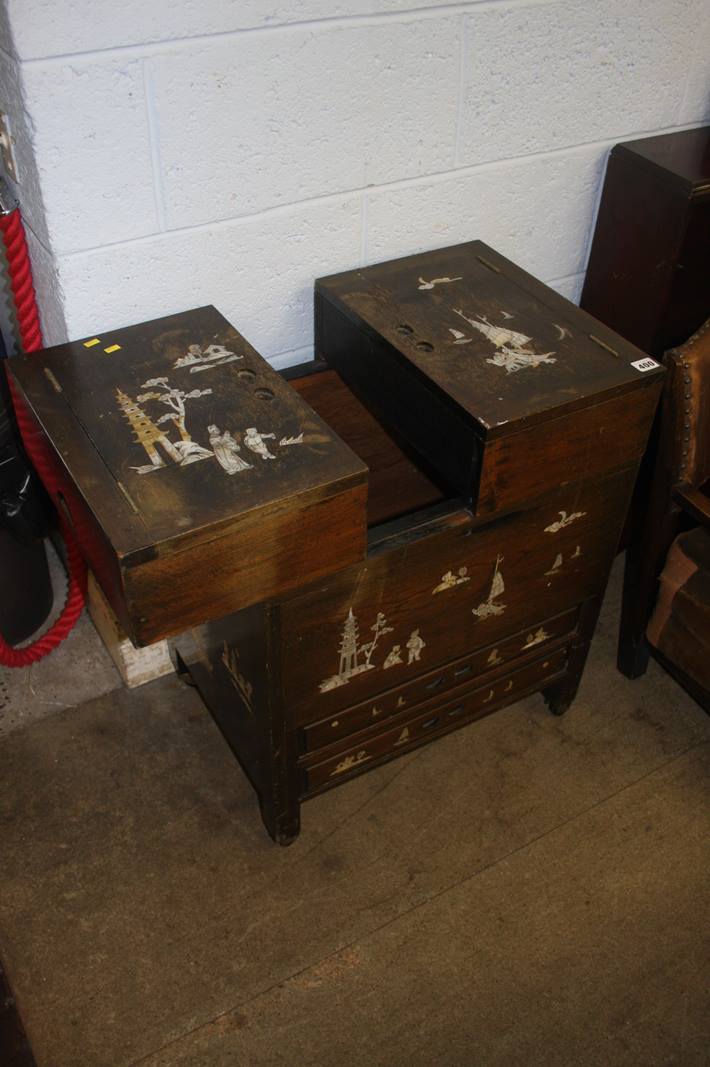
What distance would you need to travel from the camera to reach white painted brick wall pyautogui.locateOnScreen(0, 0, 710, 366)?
127 centimetres

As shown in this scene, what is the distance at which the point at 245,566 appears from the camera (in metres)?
1.15

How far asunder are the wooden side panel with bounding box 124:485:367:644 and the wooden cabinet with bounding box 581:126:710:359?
2.93 feet

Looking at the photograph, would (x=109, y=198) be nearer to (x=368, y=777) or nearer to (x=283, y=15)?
(x=283, y=15)

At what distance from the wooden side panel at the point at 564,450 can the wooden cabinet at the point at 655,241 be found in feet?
1.54

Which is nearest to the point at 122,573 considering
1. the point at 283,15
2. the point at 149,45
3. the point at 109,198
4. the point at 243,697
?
the point at 243,697

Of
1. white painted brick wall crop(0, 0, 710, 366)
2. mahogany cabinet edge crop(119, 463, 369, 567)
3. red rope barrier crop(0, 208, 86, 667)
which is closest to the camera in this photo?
mahogany cabinet edge crop(119, 463, 369, 567)

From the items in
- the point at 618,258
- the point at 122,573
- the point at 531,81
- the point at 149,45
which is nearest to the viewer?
the point at 122,573

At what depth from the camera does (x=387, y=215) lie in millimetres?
1614

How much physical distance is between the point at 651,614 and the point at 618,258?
68 cm

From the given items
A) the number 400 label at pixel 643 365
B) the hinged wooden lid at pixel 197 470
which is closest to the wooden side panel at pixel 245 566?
the hinged wooden lid at pixel 197 470

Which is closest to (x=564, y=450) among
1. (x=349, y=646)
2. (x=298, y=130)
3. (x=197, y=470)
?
(x=349, y=646)

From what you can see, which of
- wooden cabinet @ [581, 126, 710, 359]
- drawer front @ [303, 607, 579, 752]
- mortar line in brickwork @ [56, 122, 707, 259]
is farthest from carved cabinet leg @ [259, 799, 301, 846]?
wooden cabinet @ [581, 126, 710, 359]

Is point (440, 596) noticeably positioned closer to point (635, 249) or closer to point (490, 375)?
point (490, 375)

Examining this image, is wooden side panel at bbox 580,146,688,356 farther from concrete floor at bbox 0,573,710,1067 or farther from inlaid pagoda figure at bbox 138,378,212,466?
inlaid pagoda figure at bbox 138,378,212,466
